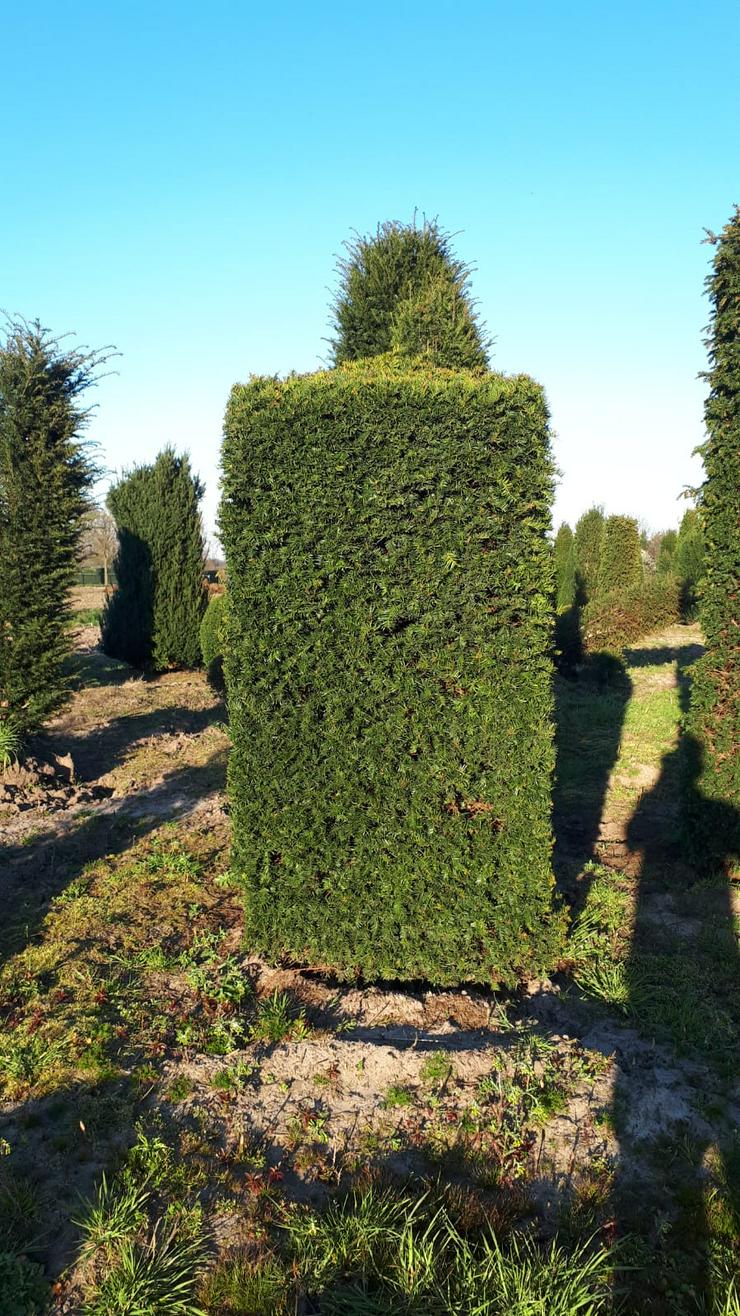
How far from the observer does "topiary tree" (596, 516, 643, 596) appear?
23.1m

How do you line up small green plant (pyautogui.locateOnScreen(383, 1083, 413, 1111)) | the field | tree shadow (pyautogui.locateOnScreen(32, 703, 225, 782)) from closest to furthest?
the field
small green plant (pyautogui.locateOnScreen(383, 1083, 413, 1111))
tree shadow (pyautogui.locateOnScreen(32, 703, 225, 782))

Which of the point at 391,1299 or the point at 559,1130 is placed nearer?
the point at 391,1299

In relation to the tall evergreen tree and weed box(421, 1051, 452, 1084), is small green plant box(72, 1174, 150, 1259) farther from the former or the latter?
the tall evergreen tree

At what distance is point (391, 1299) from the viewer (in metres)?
2.68

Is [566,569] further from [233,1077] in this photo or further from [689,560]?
[233,1077]

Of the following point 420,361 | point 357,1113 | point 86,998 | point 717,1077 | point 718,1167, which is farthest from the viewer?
point 420,361

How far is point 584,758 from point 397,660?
6.25 meters

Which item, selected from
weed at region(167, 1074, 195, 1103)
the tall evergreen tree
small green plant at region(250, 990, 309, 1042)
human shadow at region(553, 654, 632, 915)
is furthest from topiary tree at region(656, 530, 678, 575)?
weed at region(167, 1074, 195, 1103)

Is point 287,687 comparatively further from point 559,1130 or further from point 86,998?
point 559,1130

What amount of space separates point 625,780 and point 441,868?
522 centimetres

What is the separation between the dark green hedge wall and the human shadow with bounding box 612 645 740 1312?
0.92m

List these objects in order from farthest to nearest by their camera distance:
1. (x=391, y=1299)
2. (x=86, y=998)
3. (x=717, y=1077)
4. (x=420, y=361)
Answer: (x=420, y=361) → (x=86, y=998) → (x=717, y=1077) → (x=391, y=1299)

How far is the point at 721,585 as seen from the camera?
258 inches

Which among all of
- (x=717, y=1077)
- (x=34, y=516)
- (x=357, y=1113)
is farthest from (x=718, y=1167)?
(x=34, y=516)
